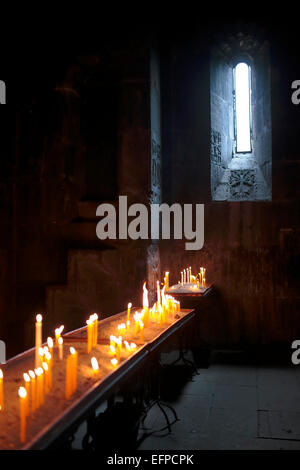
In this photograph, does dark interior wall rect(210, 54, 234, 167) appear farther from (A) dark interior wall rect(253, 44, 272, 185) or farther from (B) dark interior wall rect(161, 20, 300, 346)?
(A) dark interior wall rect(253, 44, 272, 185)

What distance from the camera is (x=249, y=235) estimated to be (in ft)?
24.6

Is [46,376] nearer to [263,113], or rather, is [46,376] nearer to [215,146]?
[215,146]

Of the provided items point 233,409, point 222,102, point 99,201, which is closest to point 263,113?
point 222,102

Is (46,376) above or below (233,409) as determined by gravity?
above

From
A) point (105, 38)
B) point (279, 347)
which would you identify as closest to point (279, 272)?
point (279, 347)

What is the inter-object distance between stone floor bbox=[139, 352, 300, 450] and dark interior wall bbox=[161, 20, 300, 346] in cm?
97

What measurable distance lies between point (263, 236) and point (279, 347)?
1.98 m

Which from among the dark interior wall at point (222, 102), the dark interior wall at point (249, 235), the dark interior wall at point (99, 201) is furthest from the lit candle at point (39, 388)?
the dark interior wall at point (222, 102)

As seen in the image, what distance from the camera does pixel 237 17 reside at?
7887 mm

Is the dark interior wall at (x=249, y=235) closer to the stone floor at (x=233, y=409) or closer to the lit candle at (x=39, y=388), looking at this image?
the stone floor at (x=233, y=409)

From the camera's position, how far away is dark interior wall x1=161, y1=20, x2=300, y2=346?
24.2 feet

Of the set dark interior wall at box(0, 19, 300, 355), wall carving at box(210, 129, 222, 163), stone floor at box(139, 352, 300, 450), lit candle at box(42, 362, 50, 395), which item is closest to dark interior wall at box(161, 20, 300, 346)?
dark interior wall at box(0, 19, 300, 355)

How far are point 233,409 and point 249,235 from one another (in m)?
3.49

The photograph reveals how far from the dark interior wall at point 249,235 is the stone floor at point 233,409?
0.97 metres
